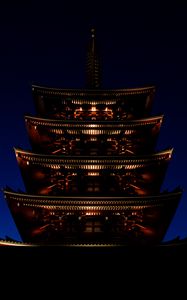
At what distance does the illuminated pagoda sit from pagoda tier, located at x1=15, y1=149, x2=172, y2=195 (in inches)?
1.9

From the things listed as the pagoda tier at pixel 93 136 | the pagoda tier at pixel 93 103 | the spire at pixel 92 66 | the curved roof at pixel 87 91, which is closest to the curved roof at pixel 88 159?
the pagoda tier at pixel 93 136

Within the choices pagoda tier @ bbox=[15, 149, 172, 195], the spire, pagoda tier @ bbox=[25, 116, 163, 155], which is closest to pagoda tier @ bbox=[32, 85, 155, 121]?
pagoda tier @ bbox=[25, 116, 163, 155]

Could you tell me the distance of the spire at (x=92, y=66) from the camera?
93.5 ft

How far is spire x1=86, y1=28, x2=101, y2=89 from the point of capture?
28500 mm

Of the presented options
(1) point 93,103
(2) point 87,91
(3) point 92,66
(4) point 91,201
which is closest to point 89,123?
(2) point 87,91

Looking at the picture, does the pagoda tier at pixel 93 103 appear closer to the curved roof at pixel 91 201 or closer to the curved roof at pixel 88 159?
the curved roof at pixel 88 159

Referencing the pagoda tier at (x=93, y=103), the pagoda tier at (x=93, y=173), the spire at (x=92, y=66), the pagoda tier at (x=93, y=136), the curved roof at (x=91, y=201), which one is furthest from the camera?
the spire at (x=92, y=66)

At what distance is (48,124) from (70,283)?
950cm

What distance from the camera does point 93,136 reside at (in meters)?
22.8

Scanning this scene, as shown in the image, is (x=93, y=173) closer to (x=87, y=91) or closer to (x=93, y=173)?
(x=93, y=173)

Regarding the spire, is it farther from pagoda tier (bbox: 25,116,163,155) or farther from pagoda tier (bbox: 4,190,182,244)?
pagoda tier (bbox: 4,190,182,244)

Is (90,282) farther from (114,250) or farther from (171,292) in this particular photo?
(171,292)

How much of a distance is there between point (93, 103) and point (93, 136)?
7.85ft

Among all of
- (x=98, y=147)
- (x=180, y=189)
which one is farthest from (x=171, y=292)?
(x=98, y=147)
